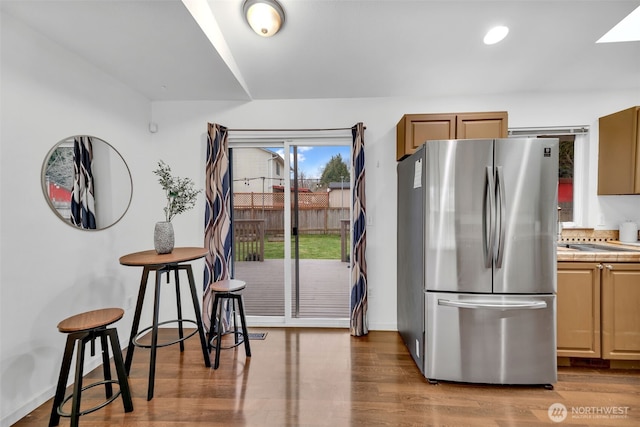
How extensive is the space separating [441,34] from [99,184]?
3166mm

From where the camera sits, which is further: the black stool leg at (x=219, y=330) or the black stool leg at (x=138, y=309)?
the black stool leg at (x=219, y=330)

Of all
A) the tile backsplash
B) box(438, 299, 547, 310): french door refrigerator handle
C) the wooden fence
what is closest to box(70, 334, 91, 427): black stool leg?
the wooden fence

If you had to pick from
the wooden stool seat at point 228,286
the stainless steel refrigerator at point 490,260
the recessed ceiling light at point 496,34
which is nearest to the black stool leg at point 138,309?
the wooden stool seat at point 228,286

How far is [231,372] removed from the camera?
2.28 metres

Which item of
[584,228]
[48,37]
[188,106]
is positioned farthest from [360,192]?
[48,37]

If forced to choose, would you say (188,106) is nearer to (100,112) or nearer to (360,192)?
(100,112)

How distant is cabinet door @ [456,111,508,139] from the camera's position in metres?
2.55

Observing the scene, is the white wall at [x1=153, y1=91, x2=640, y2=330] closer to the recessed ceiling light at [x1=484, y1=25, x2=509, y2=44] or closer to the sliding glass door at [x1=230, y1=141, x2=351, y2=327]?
the sliding glass door at [x1=230, y1=141, x2=351, y2=327]

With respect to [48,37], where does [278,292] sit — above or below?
below

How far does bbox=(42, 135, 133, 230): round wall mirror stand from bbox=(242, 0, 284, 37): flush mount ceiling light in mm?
1654

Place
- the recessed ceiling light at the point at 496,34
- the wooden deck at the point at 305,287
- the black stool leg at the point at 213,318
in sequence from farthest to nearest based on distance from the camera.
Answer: the wooden deck at the point at 305,287, the black stool leg at the point at 213,318, the recessed ceiling light at the point at 496,34

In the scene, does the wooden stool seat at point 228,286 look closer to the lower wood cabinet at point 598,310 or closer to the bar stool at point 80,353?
the bar stool at point 80,353

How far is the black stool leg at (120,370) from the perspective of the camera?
1.75 metres

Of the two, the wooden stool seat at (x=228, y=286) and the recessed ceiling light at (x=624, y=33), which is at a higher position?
the recessed ceiling light at (x=624, y=33)
